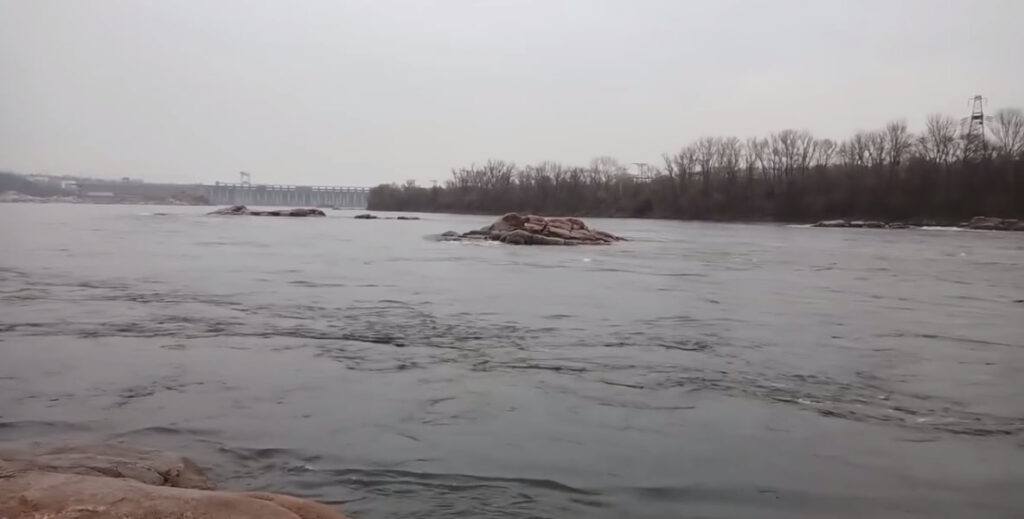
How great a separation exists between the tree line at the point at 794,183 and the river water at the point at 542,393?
230 feet

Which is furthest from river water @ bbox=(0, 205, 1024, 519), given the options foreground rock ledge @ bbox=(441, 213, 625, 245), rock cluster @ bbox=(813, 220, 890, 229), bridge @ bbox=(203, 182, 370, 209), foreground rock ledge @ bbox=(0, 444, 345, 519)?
bridge @ bbox=(203, 182, 370, 209)

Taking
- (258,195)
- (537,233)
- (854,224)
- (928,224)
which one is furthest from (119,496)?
(258,195)

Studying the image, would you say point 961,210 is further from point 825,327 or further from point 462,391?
point 462,391

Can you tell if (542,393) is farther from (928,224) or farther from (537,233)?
(928,224)

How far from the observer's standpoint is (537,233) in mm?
40375

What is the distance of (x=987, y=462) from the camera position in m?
6.09

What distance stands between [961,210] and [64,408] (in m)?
85.8

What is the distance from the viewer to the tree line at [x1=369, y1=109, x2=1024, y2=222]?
Result: 7756 centimetres

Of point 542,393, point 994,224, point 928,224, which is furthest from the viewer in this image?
point 928,224

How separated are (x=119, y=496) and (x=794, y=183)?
320 ft

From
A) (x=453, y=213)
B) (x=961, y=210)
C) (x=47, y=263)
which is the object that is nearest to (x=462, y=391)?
(x=47, y=263)

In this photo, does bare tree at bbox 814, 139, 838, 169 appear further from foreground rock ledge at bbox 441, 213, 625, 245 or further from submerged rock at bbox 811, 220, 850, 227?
foreground rock ledge at bbox 441, 213, 625, 245

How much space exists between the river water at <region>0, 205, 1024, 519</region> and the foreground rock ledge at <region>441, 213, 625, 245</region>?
71.1ft

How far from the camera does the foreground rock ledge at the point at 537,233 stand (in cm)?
3959
